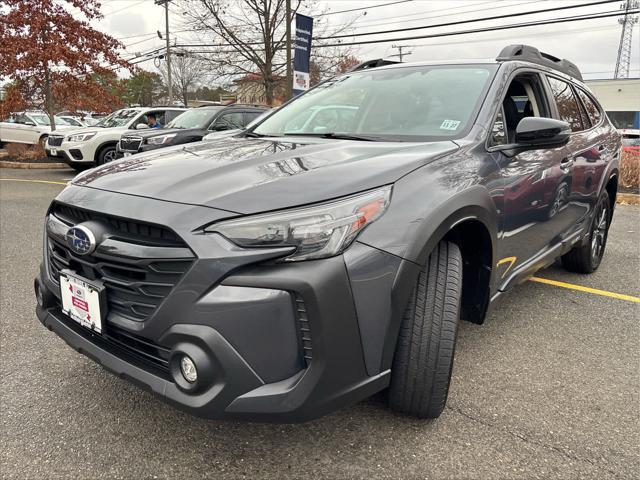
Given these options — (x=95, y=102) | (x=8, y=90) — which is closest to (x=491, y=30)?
(x=95, y=102)

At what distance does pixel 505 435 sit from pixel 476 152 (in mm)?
1260

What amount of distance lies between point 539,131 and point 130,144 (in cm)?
791

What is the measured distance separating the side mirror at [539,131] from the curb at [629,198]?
728cm

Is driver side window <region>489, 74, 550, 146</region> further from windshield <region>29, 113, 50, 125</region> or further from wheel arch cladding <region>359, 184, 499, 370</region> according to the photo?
Result: windshield <region>29, 113, 50, 125</region>

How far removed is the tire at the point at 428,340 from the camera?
1.93 m

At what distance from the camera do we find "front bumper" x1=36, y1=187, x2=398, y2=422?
1547mm

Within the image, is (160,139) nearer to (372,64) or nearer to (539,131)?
(372,64)

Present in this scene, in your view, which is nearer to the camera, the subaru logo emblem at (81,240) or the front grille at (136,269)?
the front grille at (136,269)

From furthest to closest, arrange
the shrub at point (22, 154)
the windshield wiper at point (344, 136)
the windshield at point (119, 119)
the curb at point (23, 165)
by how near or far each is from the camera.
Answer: the shrub at point (22, 154)
the curb at point (23, 165)
the windshield at point (119, 119)
the windshield wiper at point (344, 136)

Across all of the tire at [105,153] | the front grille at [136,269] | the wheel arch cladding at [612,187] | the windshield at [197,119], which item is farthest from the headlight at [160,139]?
the front grille at [136,269]

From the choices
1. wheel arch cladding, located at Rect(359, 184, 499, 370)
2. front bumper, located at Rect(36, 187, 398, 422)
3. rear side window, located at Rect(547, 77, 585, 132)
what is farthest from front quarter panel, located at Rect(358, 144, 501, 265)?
rear side window, located at Rect(547, 77, 585, 132)

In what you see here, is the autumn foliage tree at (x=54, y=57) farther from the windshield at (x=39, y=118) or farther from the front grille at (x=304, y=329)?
the front grille at (x=304, y=329)

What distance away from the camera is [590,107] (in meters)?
4.13

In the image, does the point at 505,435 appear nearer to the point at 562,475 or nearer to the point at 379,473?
the point at 562,475
